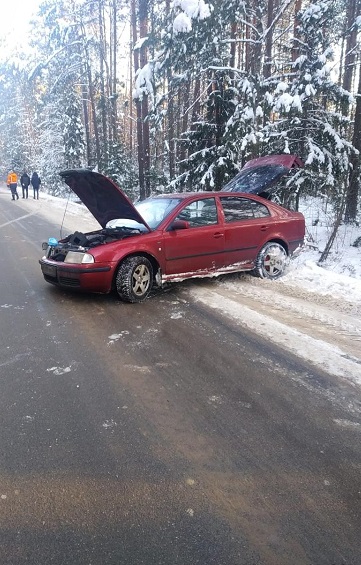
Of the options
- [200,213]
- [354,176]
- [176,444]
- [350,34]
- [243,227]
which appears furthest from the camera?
[350,34]

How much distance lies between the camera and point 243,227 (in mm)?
6801

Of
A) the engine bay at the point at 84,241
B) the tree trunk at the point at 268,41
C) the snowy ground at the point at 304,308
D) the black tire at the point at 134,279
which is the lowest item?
the snowy ground at the point at 304,308

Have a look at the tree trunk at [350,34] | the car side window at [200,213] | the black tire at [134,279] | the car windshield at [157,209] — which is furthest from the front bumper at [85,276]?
the tree trunk at [350,34]

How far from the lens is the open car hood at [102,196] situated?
18.9 ft

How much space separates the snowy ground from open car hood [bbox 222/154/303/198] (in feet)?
5.47

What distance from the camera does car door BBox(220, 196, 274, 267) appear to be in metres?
6.68

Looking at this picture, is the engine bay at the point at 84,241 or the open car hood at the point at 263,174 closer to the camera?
the engine bay at the point at 84,241

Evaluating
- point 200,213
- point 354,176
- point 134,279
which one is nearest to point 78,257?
point 134,279

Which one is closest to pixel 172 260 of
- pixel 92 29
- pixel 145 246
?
pixel 145 246

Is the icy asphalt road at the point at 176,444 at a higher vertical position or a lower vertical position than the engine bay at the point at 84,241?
lower

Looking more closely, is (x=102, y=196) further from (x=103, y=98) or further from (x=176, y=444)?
(x=103, y=98)

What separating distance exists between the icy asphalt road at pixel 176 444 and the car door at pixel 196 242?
52.7 inches

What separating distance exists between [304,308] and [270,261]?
176 cm

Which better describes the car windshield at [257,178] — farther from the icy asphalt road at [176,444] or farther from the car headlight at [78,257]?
the car headlight at [78,257]
